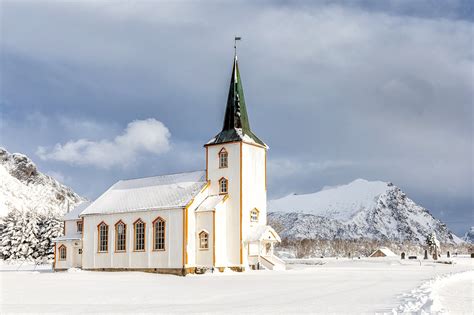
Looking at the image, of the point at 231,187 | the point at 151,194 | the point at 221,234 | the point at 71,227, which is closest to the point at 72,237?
the point at 71,227

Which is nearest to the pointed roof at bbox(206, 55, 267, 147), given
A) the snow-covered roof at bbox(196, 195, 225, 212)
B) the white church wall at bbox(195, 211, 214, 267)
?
the snow-covered roof at bbox(196, 195, 225, 212)

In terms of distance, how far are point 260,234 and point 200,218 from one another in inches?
182

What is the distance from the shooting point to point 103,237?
50.2 metres

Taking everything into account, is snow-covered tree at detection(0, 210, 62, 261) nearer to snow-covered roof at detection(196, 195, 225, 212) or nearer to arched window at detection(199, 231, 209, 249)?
snow-covered roof at detection(196, 195, 225, 212)

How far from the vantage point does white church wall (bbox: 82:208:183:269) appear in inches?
1783

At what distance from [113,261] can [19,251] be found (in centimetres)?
2824

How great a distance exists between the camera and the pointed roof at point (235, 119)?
48.6m

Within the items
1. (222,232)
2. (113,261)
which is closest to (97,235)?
(113,261)

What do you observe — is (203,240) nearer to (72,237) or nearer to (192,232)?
(192,232)

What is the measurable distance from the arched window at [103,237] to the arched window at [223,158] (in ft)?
34.6

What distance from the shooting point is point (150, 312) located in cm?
1731

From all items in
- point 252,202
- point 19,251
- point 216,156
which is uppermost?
point 216,156

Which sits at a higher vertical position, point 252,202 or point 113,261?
point 252,202

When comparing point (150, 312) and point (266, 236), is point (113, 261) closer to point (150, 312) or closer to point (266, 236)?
point (266, 236)
